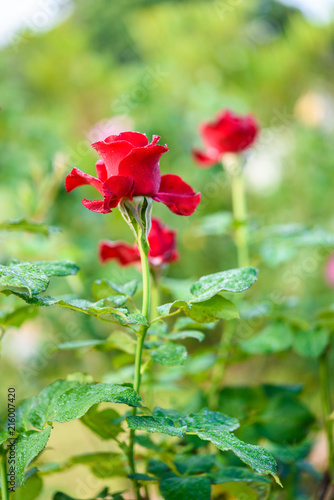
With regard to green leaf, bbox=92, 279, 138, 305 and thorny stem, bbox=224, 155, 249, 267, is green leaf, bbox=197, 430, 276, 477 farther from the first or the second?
thorny stem, bbox=224, 155, 249, 267

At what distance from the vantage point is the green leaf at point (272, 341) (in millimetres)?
477

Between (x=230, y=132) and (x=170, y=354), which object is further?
(x=230, y=132)

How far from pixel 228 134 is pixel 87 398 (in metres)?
0.43

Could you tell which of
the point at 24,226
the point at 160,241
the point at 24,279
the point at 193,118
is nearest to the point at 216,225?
the point at 160,241

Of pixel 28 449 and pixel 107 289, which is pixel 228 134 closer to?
pixel 107 289

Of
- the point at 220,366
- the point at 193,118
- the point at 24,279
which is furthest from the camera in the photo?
the point at 193,118

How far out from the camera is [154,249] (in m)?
0.45

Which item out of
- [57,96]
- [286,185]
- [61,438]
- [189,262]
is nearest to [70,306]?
[61,438]

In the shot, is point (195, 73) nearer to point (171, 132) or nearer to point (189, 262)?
point (171, 132)

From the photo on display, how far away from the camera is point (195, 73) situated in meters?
1.78

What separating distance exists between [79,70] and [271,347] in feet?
4.31

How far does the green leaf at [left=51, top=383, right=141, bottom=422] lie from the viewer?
249 mm

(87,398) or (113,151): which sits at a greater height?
(113,151)

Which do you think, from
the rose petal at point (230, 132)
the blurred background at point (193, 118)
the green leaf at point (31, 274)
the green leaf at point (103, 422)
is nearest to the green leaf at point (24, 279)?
the green leaf at point (31, 274)
